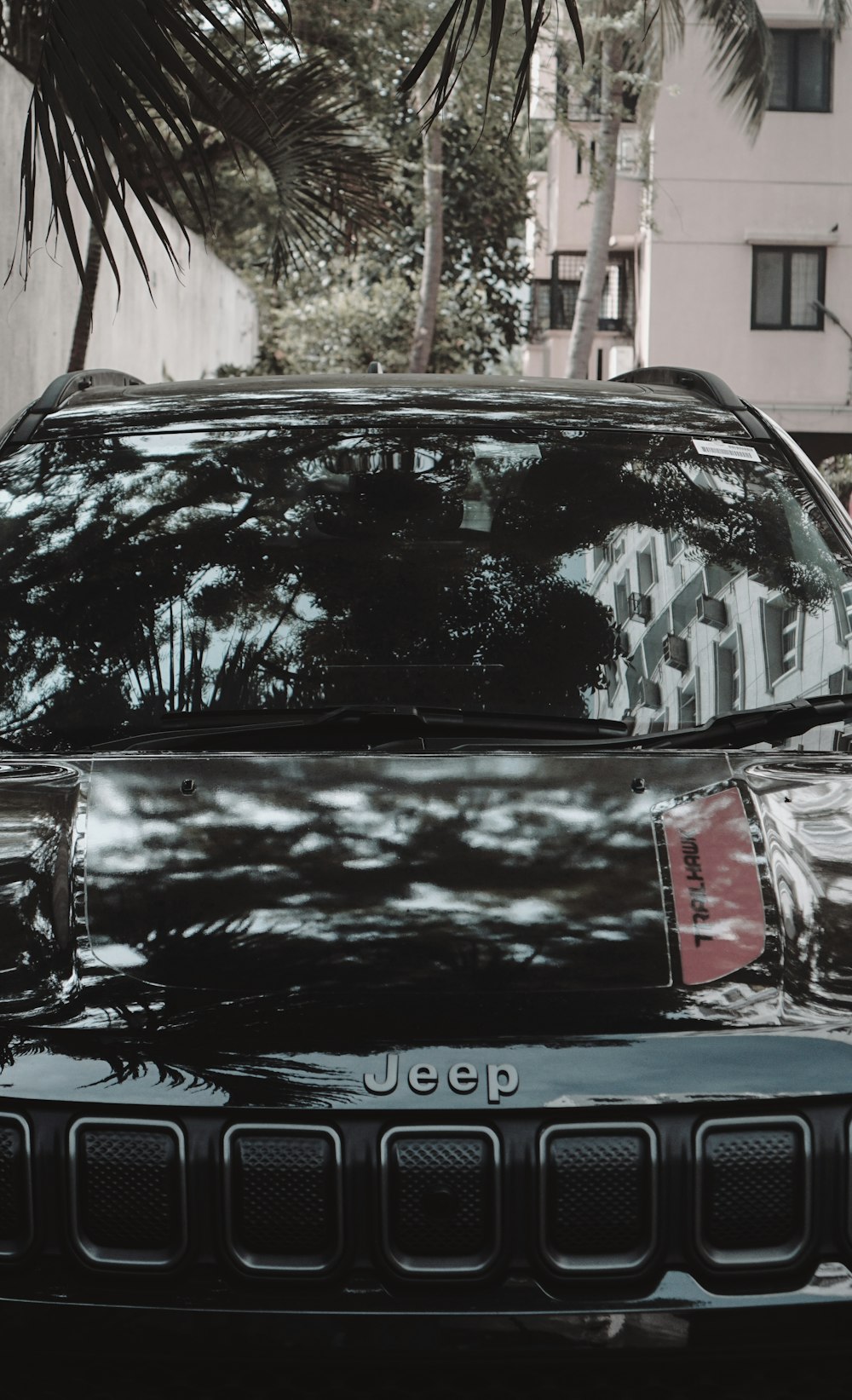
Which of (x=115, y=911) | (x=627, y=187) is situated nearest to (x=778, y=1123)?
(x=115, y=911)

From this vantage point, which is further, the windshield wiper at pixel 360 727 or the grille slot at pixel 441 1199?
the windshield wiper at pixel 360 727

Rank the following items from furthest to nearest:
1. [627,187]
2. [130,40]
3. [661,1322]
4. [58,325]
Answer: [627,187] → [58,325] → [130,40] → [661,1322]

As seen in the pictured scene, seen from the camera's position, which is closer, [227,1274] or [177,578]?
[227,1274]

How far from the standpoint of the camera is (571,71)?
2033 cm

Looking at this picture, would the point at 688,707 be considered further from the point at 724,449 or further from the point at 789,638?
the point at 724,449

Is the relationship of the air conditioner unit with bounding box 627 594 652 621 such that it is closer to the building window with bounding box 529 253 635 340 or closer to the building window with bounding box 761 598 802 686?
the building window with bounding box 761 598 802 686

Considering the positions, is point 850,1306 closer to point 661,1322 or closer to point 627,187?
point 661,1322

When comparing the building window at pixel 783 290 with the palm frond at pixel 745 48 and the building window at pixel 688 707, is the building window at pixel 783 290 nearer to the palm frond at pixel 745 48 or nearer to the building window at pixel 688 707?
the palm frond at pixel 745 48

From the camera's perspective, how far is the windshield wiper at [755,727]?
2.67m

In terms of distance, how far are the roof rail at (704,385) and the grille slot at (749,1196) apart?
179 cm

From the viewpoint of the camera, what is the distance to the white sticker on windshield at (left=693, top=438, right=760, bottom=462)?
3254 millimetres

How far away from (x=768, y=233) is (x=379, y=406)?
23.9 metres

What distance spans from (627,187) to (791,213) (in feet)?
13.8

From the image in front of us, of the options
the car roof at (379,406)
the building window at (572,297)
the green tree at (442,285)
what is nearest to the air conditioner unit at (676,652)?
the car roof at (379,406)
